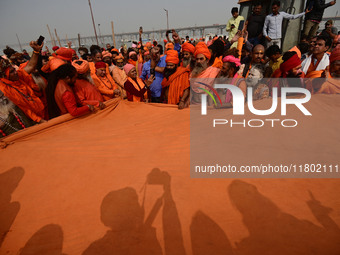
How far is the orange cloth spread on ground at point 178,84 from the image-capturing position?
12.4 feet

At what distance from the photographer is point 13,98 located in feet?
9.91

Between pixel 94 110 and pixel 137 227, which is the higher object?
pixel 94 110

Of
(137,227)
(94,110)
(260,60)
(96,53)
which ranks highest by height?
(96,53)

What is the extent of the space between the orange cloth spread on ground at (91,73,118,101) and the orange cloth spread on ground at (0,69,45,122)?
1209 millimetres

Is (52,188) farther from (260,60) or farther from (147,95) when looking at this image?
(260,60)

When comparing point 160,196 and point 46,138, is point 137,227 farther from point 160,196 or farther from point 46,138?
point 46,138

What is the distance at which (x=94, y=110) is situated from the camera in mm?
3545

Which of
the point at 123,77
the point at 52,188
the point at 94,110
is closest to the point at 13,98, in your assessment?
the point at 94,110

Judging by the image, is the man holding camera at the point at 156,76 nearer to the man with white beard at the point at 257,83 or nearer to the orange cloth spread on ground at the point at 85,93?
the orange cloth spread on ground at the point at 85,93

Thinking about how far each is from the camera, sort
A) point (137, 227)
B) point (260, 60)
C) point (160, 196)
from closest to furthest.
Answer: point (137, 227) → point (160, 196) → point (260, 60)

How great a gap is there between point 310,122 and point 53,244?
12.0ft

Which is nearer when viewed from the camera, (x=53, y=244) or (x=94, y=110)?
(x=53, y=244)

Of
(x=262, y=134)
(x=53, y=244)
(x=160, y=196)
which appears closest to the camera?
(x=53, y=244)

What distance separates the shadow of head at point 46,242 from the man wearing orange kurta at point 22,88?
2237 millimetres
